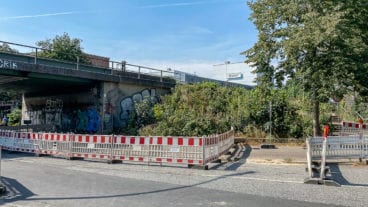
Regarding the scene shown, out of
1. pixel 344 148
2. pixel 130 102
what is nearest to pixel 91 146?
pixel 344 148

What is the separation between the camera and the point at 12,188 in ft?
29.8

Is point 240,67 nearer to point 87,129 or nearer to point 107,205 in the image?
point 87,129

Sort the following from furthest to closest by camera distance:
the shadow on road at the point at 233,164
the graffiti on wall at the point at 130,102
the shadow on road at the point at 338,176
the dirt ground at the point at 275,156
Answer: the graffiti on wall at the point at 130,102
the dirt ground at the point at 275,156
the shadow on road at the point at 233,164
the shadow on road at the point at 338,176

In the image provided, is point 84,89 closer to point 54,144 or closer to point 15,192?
point 54,144

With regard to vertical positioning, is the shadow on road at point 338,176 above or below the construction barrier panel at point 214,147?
below

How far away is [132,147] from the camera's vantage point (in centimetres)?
1448

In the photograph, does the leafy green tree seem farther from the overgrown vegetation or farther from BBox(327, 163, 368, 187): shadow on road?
BBox(327, 163, 368, 187): shadow on road

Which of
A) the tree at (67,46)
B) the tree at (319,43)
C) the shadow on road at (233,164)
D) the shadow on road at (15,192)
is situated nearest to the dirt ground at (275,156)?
the shadow on road at (233,164)

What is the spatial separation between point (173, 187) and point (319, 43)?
981cm

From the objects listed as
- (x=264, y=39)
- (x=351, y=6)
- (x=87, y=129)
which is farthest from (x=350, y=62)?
(x=87, y=129)

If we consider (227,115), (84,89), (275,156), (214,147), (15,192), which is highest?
(84,89)

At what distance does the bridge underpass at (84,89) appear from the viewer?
2330 centimetres

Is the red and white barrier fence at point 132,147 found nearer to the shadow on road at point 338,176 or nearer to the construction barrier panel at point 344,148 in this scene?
the construction barrier panel at point 344,148

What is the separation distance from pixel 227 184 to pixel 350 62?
31.3ft
